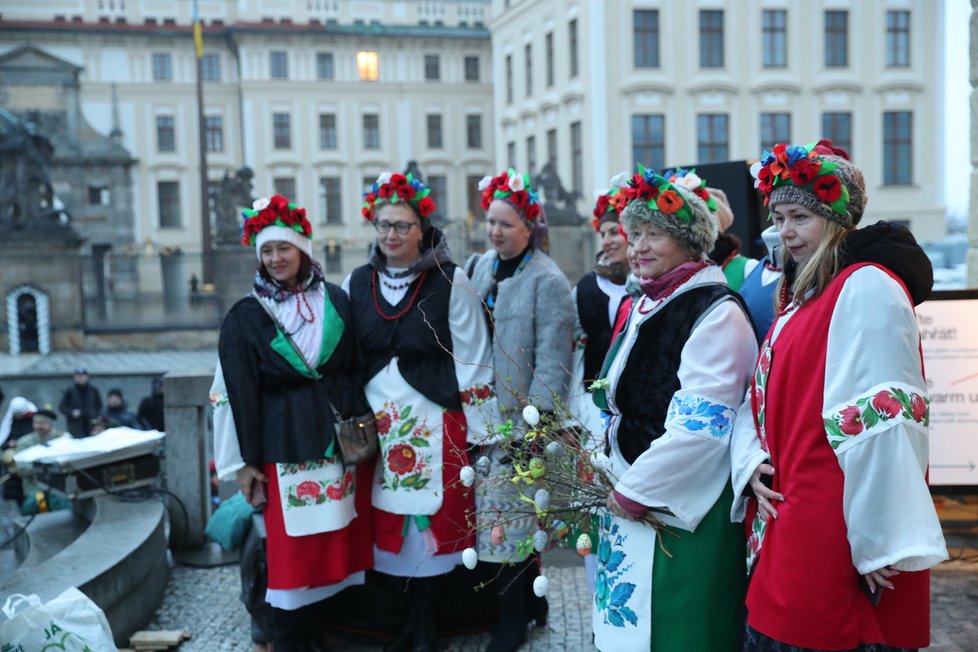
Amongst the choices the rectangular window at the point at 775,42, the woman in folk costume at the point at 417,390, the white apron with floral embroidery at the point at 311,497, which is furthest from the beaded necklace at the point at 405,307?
the rectangular window at the point at 775,42

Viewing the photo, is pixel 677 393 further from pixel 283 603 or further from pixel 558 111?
pixel 558 111

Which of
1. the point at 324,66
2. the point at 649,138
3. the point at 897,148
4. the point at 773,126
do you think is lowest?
the point at 897,148

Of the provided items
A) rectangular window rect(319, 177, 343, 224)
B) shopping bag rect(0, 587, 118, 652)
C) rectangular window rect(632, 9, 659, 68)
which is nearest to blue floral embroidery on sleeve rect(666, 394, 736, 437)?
shopping bag rect(0, 587, 118, 652)

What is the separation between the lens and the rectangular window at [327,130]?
45000mm

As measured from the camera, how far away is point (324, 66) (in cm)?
4509

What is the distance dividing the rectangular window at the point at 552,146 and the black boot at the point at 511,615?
32.6 meters

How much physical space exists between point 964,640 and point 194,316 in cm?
2428

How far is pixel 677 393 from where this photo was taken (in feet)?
9.45

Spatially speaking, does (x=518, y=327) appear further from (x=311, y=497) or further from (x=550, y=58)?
(x=550, y=58)

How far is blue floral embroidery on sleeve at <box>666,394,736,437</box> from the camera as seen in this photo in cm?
283

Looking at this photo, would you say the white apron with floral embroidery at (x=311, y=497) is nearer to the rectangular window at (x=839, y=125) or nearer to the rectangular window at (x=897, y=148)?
the rectangular window at (x=839, y=125)

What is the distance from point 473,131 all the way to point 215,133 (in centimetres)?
1226

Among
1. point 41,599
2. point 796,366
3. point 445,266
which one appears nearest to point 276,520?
point 41,599

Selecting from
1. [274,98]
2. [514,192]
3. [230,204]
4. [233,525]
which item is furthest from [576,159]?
[233,525]
